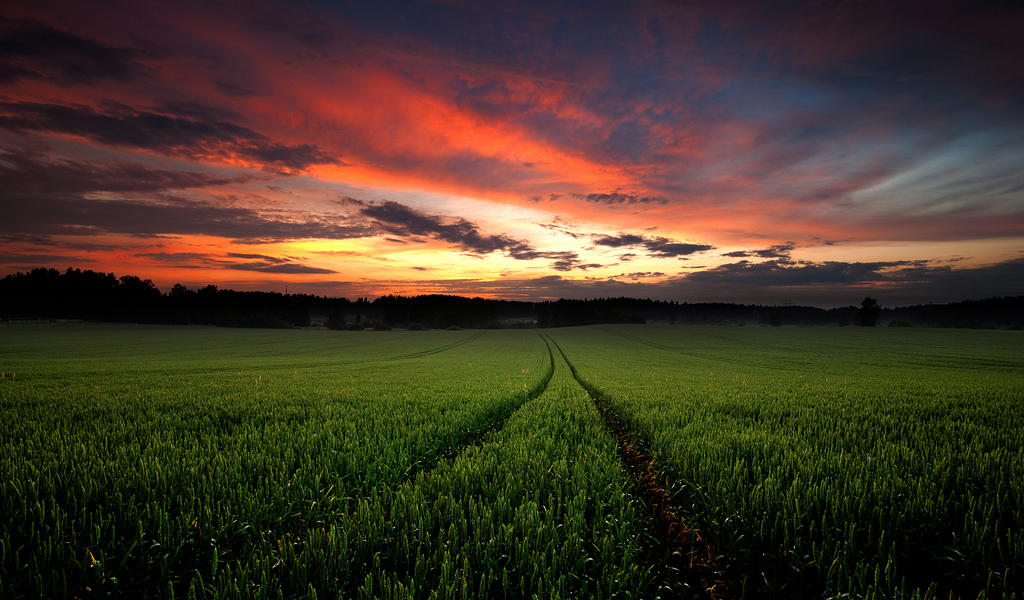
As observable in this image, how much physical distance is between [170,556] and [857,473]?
785cm

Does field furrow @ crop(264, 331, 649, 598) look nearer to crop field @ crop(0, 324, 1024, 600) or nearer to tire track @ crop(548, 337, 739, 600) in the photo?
crop field @ crop(0, 324, 1024, 600)

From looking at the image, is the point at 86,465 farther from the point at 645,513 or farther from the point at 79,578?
the point at 645,513

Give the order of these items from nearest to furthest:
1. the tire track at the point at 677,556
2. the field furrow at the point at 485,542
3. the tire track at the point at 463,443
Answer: the field furrow at the point at 485,542
the tire track at the point at 677,556
the tire track at the point at 463,443

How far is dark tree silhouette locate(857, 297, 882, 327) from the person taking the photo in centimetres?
14675

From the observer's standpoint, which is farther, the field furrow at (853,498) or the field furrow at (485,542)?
the field furrow at (853,498)

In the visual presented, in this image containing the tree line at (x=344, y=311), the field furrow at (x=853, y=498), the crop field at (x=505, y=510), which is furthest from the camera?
the tree line at (x=344, y=311)

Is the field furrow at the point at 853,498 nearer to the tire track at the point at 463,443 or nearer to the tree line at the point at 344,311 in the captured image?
the tire track at the point at 463,443

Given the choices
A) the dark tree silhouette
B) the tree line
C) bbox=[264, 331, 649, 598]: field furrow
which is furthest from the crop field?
the dark tree silhouette

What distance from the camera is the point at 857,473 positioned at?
16.7 feet

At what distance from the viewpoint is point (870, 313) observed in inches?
5787

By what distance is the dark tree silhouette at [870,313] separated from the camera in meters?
147

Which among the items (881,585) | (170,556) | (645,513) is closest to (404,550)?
(170,556)

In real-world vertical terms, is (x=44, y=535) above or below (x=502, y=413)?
above

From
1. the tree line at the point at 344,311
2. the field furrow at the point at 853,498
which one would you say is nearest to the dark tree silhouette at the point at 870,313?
the tree line at the point at 344,311
